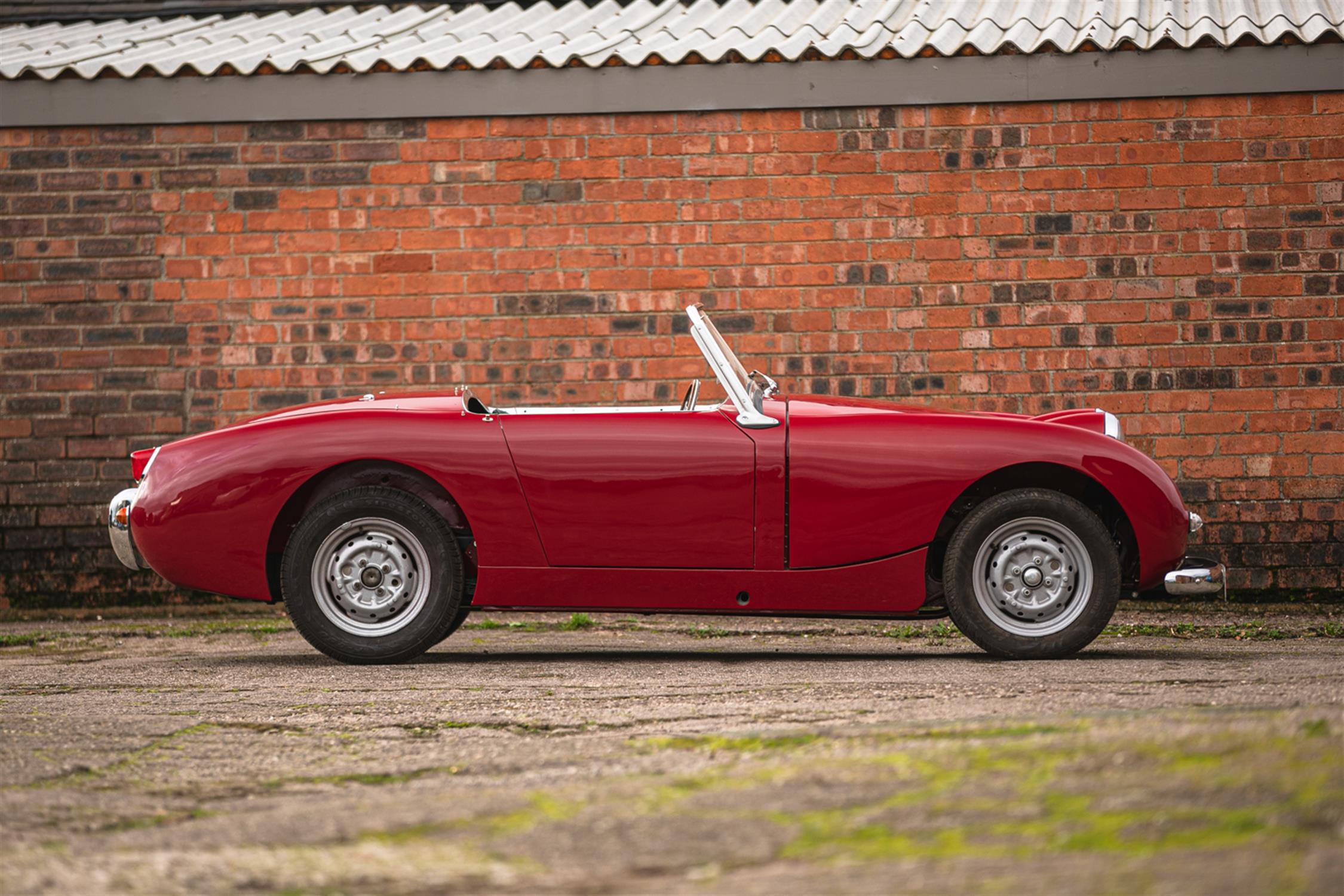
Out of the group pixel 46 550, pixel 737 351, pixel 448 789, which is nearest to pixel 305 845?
pixel 448 789

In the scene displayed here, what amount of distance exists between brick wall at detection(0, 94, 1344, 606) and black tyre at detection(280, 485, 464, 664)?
7.91ft

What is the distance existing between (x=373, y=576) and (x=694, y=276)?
9.55ft

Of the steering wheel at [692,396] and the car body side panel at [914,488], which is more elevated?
the steering wheel at [692,396]

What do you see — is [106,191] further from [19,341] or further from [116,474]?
[116,474]

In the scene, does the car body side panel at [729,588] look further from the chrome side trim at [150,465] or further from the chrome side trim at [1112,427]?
the chrome side trim at [150,465]

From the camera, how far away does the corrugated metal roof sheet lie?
305 inches

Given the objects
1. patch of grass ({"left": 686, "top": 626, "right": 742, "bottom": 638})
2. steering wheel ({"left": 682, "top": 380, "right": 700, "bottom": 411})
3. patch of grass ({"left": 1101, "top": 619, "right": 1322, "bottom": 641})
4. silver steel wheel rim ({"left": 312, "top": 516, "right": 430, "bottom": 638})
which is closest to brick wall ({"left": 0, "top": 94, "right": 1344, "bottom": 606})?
patch of grass ({"left": 1101, "top": 619, "right": 1322, "bottom": 641})

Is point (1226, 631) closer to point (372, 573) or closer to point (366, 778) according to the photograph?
point (372, 573)

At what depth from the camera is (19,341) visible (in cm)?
794

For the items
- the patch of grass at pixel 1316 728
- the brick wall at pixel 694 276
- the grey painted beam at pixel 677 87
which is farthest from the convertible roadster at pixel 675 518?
the grey painted beam at pixel 677 87

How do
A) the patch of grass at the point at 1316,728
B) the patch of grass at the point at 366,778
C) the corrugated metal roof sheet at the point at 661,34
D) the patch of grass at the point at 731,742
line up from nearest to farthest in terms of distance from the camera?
the patch of grass at the point at 1316,728 → the patch of grass at the point at 366,778 → the patch of grass at the point at 731,742 → the corrugated metal roof sheet at the point at 661,34

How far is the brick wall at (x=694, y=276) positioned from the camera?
24.9 feet

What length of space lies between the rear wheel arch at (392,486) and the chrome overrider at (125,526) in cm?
55

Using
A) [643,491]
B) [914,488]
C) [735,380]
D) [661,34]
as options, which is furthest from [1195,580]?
[661,34]
